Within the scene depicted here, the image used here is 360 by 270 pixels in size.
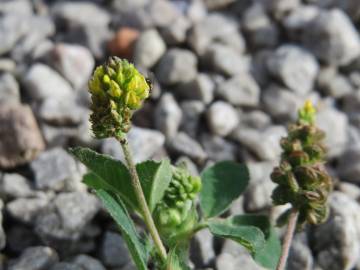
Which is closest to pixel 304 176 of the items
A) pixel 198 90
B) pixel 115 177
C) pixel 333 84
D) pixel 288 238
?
pixel 288 238

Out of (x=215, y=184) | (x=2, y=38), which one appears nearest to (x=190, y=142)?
(x=215, y=184)

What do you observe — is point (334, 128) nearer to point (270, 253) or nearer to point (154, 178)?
point (270, 253)

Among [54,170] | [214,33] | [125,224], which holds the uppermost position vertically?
[214,33]

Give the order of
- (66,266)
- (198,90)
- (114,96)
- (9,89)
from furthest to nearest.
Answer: (198,90)
(9,89)
(66,266)
(114,96)

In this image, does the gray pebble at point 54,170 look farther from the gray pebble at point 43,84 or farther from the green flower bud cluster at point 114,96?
the green flower bud cluster at point 114,96

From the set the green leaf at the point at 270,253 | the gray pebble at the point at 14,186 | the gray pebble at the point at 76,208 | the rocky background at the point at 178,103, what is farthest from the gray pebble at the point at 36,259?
the green leaf at the point at 270,253

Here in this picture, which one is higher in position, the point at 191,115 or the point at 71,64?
the point at 71,64

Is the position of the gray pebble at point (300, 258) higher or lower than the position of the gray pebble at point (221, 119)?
lower
